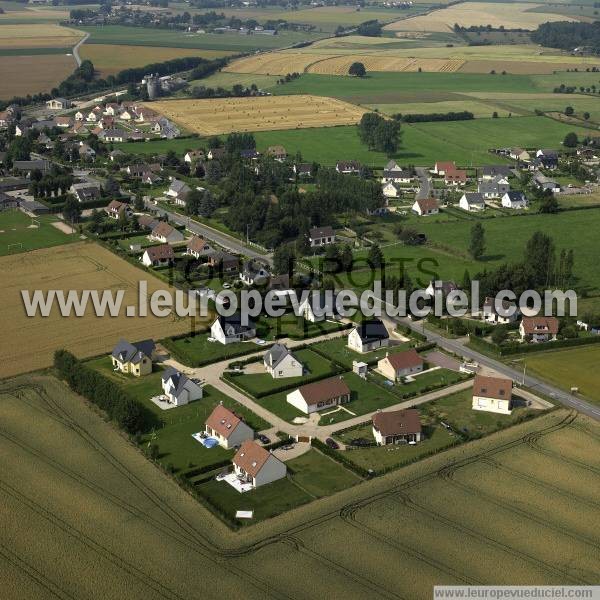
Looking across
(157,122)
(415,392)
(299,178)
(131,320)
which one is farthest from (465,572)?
(157,122)

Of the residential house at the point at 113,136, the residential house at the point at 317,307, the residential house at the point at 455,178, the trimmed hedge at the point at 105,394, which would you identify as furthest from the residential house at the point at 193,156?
the trimmed hedge at the point at 105,394

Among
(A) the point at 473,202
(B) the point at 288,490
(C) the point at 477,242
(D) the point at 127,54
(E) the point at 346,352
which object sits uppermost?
(D) the point at 127,54

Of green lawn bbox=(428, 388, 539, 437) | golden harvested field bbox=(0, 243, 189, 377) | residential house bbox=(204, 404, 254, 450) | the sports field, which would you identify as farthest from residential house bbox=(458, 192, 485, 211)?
residential house bbox=(204, 404, 254, 450)

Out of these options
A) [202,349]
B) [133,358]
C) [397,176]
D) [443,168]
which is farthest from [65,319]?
[443,168]

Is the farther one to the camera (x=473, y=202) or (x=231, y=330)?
(x=473, y=202)

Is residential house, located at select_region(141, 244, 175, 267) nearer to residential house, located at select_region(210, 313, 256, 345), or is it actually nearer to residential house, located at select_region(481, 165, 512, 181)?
residential house, located at select_region(210, 313, 256, 345)

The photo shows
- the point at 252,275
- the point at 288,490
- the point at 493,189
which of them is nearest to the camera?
the point at 288,490

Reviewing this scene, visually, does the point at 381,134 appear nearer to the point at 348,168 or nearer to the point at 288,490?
the point at 348,168
